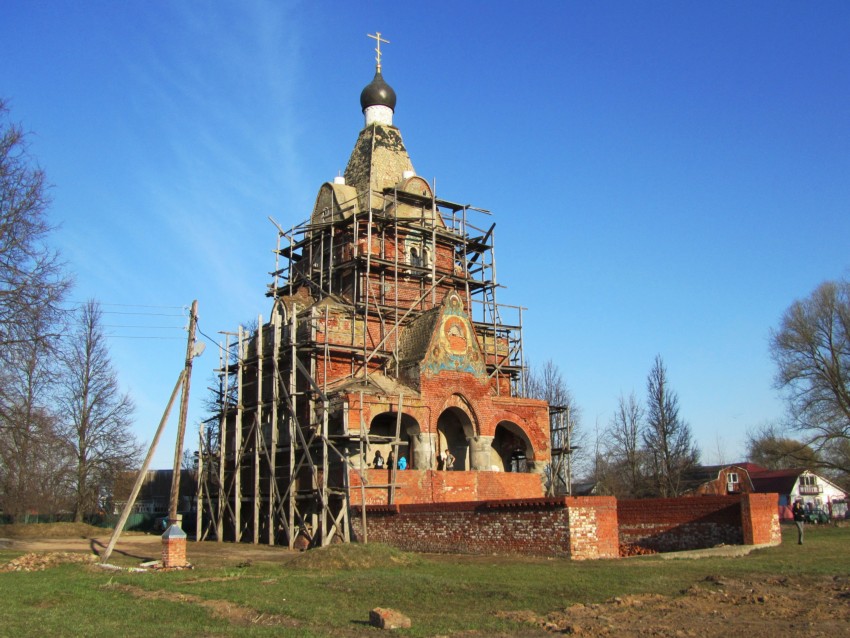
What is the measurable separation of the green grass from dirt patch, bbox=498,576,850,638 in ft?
1.66

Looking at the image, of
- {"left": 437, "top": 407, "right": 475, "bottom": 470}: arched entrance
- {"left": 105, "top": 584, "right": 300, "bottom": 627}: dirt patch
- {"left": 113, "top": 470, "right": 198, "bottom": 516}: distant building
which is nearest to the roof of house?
{"left": 437, "top": 407, "right": 475, "bottom": 470}: arched entrance

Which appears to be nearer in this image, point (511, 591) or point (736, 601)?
point (736, 601)

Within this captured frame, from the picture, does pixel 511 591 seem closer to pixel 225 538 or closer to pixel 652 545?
pixel 652 545

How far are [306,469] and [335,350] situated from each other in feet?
13.8

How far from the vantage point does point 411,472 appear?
79.6 feet

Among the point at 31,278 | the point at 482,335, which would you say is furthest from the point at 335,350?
the point at 31,278

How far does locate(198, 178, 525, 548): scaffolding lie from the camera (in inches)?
953

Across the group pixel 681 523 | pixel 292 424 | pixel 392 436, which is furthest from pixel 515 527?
pixel 292 424

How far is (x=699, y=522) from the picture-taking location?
18766mm

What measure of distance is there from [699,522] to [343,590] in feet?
33.1

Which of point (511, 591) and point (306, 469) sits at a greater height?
point (306, 469)

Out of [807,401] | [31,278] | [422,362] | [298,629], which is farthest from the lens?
[807,401]

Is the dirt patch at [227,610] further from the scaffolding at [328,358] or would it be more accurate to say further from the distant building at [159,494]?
the distant building at [159,494]

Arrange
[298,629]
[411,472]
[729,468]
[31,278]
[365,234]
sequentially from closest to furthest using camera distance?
[298,629] → [31,278] → [411,472] → [365,234] → [729,468]
